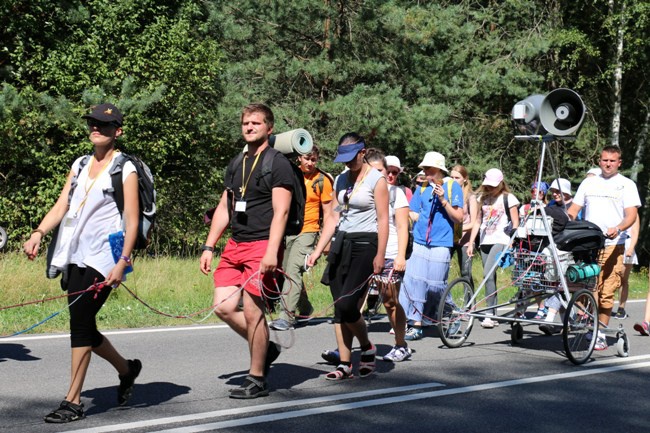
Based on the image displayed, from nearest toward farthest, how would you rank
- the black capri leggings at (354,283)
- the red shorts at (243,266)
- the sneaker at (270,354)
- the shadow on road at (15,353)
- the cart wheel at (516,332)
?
the red shorts at (243,266) → the sneaker at (270,354) → the black capri leggings at (354,283) → the shadow on road at (15,353) → the cart wheel at (516,332)

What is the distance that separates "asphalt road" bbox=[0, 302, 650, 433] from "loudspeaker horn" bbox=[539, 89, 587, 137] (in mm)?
2188

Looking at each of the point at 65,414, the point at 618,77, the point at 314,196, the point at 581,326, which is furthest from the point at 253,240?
the point at 618,77

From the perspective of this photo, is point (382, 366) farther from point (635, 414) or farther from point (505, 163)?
point (505, 163)

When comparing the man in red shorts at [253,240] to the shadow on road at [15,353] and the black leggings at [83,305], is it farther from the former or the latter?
the shadow on road at [15,353]

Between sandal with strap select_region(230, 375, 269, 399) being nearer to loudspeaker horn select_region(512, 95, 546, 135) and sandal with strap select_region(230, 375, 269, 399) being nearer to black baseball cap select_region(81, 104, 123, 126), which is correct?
black baseball cap select_region(81, 104, 123, 126)

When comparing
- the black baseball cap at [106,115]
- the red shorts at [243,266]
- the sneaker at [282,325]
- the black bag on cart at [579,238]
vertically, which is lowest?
the sneaker at [282,325]

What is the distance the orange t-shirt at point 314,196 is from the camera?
11242 mm

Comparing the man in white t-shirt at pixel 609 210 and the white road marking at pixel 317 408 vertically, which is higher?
the man in white t-shirt at pixel 609 210

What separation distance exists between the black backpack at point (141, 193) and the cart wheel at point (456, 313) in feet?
12.6

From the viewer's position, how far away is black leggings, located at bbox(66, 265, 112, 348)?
5.90m


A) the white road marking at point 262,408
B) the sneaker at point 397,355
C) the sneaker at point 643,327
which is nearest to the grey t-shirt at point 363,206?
the white road marking at point 262,408

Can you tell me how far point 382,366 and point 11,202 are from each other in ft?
53.2

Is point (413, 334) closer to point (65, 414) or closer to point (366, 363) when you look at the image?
point (366, 363)

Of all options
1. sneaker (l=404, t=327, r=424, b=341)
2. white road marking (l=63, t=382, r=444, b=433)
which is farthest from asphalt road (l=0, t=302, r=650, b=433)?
sneaker (l=404, t=327, r=424, b=341)
